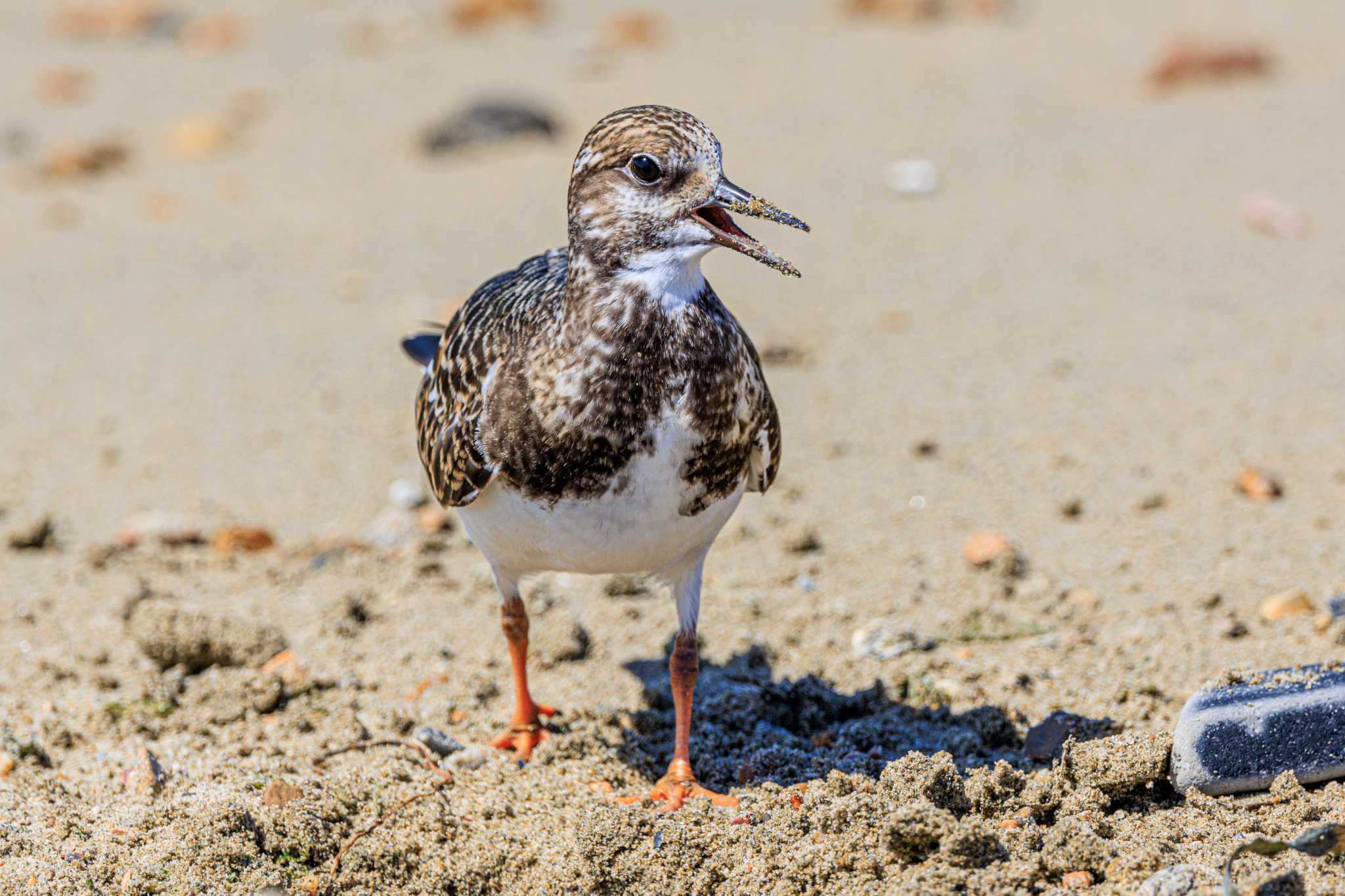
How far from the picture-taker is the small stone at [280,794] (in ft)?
15.7

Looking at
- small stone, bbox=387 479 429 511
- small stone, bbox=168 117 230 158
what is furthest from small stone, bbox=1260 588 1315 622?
small stone, bbox=168 117 230 158

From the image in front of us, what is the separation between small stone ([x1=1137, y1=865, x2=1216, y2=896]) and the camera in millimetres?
3863

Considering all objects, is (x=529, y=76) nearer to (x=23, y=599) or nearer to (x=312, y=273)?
(x=312, y=273)

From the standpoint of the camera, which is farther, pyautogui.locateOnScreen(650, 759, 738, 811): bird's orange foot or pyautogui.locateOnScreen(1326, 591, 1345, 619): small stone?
pyautogui.locateOnScreen(1326, 591, 1345, 619): small stone

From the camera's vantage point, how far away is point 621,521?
449 cm

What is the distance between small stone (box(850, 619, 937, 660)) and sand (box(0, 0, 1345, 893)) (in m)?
0.02

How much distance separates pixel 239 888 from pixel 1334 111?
33.0ft

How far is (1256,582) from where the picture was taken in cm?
607

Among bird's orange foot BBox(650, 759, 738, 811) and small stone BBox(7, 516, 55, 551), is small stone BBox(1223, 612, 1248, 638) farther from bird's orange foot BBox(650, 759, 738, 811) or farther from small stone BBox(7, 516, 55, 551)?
small stone BBox(7, 516, 55, 551)

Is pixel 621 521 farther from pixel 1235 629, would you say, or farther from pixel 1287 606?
pixel 1287 606

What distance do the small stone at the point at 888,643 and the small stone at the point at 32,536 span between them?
3.80 m

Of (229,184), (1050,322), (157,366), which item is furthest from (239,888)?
(229,184)

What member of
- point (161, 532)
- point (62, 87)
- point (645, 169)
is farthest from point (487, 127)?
point (645, 169)

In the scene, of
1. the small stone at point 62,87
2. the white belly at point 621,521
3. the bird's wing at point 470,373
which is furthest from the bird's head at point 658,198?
the small stone at point 62,87
